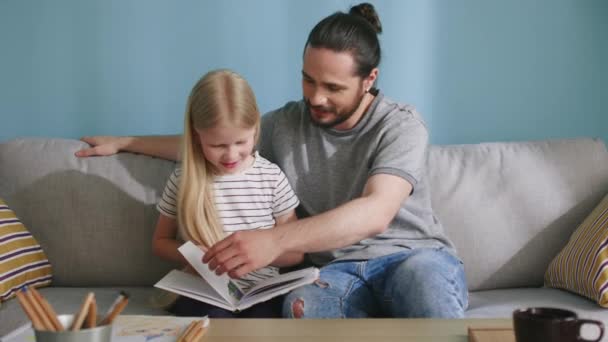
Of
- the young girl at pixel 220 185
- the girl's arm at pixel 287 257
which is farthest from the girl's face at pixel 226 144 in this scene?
the girl's arm at pixel 287 257

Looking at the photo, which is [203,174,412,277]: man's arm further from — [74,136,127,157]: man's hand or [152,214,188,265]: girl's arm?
[74,136,127,157]: man's hand

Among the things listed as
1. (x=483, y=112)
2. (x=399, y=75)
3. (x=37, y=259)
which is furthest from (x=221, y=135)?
(x=483, y=112)

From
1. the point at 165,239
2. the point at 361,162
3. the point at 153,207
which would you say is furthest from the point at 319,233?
the point at 153,207

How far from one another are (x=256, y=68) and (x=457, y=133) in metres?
0.65

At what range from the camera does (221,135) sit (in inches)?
70.9

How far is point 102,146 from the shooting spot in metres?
2.19

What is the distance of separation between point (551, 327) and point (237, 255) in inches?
26.5

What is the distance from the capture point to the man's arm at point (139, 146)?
2.18m

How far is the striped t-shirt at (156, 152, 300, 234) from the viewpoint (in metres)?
1.92

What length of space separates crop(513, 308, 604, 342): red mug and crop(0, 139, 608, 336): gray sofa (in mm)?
1144

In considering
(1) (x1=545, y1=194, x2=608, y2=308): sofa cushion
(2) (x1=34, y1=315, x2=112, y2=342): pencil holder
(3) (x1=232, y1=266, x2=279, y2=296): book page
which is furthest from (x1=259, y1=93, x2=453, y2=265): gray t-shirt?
(2) (x1=34, y1=315, x2=112, y2=342): pencil holder

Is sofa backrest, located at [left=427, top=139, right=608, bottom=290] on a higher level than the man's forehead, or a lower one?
lower

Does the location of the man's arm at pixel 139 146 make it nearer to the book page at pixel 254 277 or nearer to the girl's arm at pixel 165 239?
the girl's arm at pixel 165 239

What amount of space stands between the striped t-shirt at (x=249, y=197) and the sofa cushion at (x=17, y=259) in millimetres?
373
